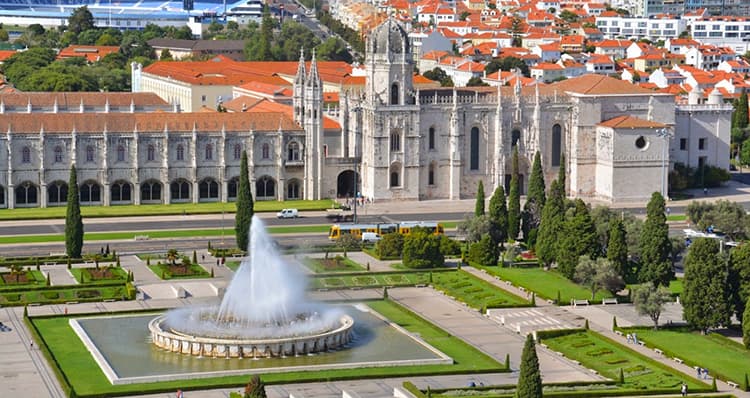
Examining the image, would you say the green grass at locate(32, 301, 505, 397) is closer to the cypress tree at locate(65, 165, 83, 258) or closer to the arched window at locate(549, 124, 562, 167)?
the cypress tree at locate(65, 165, 83, 258)

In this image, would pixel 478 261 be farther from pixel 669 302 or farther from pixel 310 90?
Answer: pixel 310 90

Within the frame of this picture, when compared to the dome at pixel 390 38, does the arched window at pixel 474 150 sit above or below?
below

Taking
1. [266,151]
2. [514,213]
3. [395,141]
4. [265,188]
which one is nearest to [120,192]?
[265,188]

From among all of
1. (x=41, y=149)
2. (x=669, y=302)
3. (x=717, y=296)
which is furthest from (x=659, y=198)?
(x=41, y=149)

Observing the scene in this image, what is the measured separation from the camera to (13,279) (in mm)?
85500

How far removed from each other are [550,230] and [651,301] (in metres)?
16.4

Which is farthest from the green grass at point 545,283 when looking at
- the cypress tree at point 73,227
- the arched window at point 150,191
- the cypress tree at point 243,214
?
the arched window at point 150,191

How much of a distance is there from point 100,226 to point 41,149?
33.4 ft

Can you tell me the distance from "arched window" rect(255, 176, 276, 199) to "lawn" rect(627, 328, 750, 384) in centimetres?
4729

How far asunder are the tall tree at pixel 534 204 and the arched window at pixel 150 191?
92.2ft

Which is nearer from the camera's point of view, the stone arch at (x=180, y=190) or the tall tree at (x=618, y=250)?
Result: the tall tree at (x=618, y=250)

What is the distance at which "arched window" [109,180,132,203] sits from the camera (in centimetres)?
11459

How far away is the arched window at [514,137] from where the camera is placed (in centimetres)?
12206

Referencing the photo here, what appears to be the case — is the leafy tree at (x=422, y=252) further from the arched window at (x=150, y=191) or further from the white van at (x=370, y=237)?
the arched window at (x=150, y=191)
